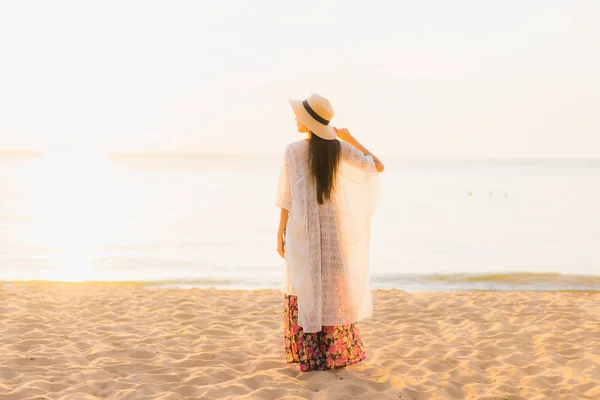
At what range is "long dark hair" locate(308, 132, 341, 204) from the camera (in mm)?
4598

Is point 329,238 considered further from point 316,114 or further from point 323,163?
point 316,114

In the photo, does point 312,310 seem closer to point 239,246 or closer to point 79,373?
point 79,373

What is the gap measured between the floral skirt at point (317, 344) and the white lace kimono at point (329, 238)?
148mm

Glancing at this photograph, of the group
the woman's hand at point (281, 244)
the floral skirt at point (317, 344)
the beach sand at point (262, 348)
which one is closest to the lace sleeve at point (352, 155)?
the woman's hand at point (281, 244)

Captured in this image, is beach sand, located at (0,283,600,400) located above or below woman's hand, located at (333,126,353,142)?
below

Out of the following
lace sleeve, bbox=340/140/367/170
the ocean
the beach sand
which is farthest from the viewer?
the ocean

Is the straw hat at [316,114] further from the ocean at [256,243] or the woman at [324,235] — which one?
the ocean at [256,243]

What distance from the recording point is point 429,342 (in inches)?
233

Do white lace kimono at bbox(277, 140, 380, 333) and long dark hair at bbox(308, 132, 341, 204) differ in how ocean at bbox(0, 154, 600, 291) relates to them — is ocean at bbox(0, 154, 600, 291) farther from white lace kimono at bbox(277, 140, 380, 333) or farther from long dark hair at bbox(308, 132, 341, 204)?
long dark hair at bbox(308, 132, 341, 204)

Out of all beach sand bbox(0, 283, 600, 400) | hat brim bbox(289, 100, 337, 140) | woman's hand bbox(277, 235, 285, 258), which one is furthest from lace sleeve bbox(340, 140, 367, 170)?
beach sand bbox(0, 283, 600, 400)

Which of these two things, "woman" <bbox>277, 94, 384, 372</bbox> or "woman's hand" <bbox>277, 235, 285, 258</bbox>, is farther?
"woman's hand" <bbox>277, 235, 285, 258</bbox>

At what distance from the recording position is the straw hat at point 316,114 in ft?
14.9

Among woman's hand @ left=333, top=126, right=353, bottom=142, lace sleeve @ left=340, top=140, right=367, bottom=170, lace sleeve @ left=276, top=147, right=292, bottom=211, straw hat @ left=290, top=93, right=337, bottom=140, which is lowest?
lace sleeve @ left=276, top=147, right=292, bottom=211

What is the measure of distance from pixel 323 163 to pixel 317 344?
1330 millimetres
